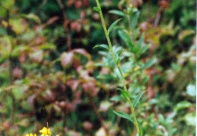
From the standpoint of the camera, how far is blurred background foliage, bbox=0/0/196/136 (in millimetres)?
1956

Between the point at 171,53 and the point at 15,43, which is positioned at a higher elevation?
the point at 15,43

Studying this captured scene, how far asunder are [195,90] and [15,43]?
102 cm

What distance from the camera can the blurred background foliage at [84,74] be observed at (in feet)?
6.42

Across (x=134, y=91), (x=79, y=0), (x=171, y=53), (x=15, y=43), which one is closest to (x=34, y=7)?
(x=79, y=0)

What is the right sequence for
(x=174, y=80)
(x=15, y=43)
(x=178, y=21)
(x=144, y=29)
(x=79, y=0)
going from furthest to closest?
(x=178, y=21) < (x=174, y=80) < (x=79, y=0) < (x=144, y=29) < (x=15, y=43)

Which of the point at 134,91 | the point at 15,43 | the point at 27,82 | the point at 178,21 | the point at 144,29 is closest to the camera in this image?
the point at 134,91

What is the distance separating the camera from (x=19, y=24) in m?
2.00

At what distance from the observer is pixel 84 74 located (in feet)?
6.89

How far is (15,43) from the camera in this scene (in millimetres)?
2078

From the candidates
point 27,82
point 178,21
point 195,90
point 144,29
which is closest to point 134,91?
point 195,90

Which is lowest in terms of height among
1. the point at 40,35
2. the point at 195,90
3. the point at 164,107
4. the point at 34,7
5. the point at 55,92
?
the point at 164,107

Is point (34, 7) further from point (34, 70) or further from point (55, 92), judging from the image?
point (55, 92)

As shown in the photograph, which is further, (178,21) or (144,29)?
(178,21)

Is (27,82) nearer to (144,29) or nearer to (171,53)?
(144,29)
